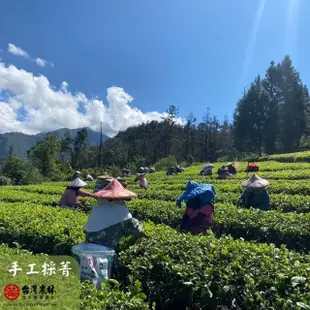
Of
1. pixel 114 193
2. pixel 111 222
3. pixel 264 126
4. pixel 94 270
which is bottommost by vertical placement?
pixel 94 270

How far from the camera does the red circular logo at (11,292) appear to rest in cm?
273

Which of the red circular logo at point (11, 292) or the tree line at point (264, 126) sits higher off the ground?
the tree line at point (264, 126)

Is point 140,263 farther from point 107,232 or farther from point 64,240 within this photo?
point 64,240

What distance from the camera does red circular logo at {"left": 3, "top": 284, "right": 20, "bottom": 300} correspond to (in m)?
2.73

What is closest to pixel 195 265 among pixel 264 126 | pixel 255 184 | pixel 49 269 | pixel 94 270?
pixel 94 270

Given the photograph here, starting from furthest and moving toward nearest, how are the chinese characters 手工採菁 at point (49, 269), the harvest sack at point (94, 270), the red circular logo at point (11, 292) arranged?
the harvest sack at point (94, 270), the chinese characters 手工採菁 at point (49, 269), the red circular logo at point (11, 292)

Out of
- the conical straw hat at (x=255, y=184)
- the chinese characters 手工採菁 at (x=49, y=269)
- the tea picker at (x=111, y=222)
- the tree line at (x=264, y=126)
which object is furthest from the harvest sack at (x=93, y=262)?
the tree line at (x=264, y=126)

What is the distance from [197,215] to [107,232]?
2.06 meters

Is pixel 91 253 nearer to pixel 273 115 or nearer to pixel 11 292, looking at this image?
pixel 11 292

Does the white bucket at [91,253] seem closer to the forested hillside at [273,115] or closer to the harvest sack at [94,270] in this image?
the harvest sack at [94,270]

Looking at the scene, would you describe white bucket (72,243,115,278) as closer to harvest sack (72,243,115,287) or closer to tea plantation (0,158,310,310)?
harvest sack (72,243,115,287)

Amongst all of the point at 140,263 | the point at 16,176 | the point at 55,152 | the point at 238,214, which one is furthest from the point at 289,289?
the point at 55,152

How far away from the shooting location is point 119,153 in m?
74.2

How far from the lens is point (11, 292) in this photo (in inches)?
109
